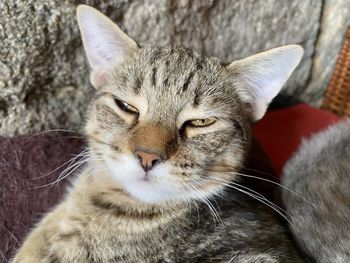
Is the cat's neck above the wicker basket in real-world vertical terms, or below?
above

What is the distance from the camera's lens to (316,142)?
1782 millimetres

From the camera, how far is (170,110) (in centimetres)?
142

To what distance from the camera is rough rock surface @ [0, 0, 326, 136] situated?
169 centimetres

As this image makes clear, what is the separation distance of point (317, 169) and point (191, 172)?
494mm

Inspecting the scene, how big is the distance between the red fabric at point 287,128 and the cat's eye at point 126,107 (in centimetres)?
89

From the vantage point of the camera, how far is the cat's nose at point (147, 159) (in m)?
1.29

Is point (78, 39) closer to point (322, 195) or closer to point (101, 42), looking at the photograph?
point (101, 42)

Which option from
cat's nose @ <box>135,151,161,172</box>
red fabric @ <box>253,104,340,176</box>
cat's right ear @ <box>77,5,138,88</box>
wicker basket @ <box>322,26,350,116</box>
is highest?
cat's right ear @ <box>77,5,138,88</box>

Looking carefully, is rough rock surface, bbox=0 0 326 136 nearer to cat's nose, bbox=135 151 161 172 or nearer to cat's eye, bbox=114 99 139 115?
cat's eye, bbox=114 99 139 115

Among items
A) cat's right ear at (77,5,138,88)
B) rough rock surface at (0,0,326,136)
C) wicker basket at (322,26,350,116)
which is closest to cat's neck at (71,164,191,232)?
cat's right ear at (77,5,138,88)

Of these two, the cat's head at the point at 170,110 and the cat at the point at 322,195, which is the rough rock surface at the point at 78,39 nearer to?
the cat's head at the point at 170,110

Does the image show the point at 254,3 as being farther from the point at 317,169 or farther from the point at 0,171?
the point at 0,171

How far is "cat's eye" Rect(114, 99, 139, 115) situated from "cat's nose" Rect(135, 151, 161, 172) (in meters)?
0.19

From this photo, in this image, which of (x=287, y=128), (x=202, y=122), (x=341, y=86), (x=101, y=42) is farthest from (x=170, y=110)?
(x=341, y=86)
